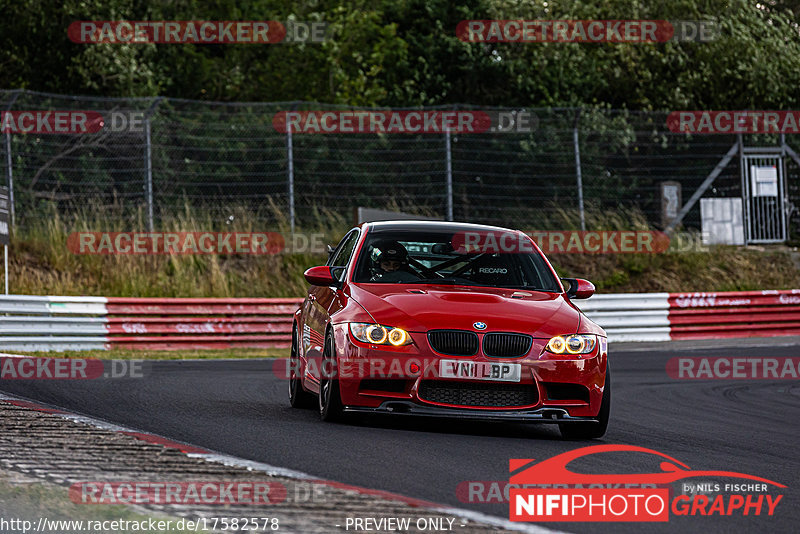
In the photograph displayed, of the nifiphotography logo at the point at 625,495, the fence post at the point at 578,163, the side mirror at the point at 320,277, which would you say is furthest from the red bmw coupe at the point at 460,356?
the fence post at the point at 578,163

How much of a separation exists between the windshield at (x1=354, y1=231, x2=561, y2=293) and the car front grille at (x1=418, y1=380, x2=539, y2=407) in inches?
45.3

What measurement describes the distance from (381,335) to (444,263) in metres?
1.61

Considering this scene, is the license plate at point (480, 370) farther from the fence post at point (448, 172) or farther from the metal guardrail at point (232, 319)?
the fence post at point (448, 172)

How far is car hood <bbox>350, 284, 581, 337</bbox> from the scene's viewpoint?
321 inches

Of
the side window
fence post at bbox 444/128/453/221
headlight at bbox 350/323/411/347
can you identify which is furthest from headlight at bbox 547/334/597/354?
fence post at bbox 444/128/453/221

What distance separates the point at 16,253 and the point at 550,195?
9772mm

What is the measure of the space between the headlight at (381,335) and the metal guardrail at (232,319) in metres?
10.2

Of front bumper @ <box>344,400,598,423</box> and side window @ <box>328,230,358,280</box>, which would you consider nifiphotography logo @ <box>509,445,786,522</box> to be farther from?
side window @ <box>328,230,358,280</box>

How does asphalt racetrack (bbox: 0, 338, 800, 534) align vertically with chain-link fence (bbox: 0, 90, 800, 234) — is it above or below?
below

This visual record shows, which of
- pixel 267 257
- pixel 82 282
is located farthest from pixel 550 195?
pixel 82 282

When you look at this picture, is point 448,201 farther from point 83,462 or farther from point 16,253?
point 83,462

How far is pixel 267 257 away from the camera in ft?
78.4

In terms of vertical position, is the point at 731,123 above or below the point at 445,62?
below

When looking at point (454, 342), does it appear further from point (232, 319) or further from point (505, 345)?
point (232, 319)
